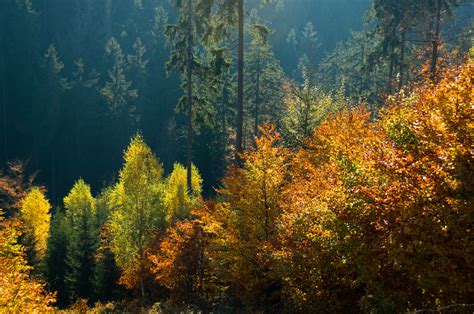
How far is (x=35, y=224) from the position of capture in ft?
131

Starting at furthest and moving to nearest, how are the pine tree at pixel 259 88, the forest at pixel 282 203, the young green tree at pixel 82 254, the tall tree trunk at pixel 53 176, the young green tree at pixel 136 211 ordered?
1. the tall tree trunk at pixel 53 176
2. the pine tree at pixel 259 88
3. the young green tree at pixel 82 254
4. the young green tree at pixel 136 211
5. the forest at pixel 282 203

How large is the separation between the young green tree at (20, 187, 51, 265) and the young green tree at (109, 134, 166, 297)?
1784cm

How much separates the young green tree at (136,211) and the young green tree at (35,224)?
1784cm

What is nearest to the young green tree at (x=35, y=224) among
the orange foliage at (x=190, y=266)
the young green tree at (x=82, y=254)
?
the young green tree at (x=82, y=254)

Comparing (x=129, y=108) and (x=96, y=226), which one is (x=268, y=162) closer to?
(x=96, y=226)

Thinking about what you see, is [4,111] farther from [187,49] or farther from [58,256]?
[187,49]

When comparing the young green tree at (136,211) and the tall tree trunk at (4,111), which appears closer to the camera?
the young green tree at (136,211)

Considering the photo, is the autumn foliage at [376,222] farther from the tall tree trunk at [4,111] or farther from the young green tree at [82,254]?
the tall tree trunk at [4,111]

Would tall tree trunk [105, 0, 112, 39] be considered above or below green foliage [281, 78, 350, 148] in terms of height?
above

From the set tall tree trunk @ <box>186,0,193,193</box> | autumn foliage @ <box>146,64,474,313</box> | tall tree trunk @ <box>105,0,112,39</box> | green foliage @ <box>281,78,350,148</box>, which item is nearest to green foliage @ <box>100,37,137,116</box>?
tall tree trunk @ <box>105,0,112,39</box>

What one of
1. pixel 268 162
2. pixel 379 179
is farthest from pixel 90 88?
pixel 379 179

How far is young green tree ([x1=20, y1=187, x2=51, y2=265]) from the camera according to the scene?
37562mm

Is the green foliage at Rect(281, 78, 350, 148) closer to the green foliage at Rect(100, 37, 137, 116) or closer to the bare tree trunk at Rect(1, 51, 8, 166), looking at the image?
the green foliage at Rect(100, 37, 137, 116)

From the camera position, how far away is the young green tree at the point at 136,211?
75.8 ft
